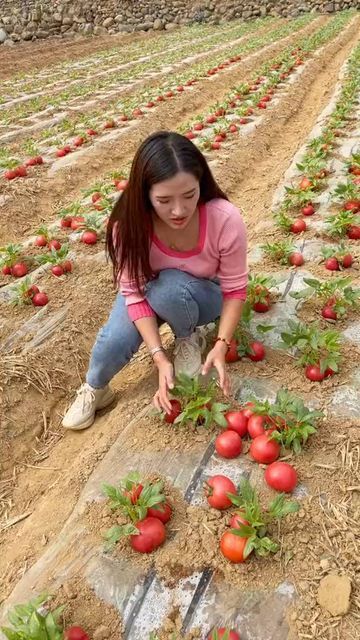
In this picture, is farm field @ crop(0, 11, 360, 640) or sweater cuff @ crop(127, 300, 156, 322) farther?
sweater cuff @ crop(127, 300, 156, 322)

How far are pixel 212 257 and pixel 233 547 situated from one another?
5.17ft

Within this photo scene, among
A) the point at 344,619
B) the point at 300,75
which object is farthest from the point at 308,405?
the point at 300,75

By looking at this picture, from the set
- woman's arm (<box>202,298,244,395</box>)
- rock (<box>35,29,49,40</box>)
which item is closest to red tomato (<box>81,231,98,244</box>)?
woman's arm (<box>202,298,244,395</box>)

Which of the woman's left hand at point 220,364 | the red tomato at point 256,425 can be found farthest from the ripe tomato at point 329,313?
the red tomato at point 256,425

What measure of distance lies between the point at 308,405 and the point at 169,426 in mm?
829

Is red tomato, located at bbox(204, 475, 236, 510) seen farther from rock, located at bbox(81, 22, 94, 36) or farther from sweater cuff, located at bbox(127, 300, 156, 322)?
rock, located at bbox(81, 22, 94, 36)

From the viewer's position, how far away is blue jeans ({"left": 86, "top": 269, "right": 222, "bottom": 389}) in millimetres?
3176

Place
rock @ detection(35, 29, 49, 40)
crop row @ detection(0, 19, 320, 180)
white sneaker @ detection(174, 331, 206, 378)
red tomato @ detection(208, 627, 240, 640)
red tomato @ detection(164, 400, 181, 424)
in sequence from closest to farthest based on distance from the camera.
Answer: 1. red tomato @ detection(208, 627, 240, 640)
2. red tomato @ detection(164, 400, 181, 424)
3. white sneaker @ detection(174, 331, 206, 378)
4. crop row @ detection(0, 19, 320, 180)
5. rock @ detection(35, 29, 49, 40)

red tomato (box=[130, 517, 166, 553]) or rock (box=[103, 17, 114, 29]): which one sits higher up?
rock (box=[103, 17, 114, 29])

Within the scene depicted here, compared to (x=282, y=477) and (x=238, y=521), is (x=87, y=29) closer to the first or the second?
(x=282, y=477)

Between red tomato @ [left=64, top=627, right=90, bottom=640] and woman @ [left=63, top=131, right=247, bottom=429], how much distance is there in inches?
44.3

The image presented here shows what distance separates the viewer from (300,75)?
13375 mm

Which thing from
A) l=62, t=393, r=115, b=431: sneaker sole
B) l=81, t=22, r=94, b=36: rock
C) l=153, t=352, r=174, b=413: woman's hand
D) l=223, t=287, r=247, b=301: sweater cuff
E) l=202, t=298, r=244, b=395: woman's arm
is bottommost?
l=62, t=393, r=115, b=431: sneaker sole

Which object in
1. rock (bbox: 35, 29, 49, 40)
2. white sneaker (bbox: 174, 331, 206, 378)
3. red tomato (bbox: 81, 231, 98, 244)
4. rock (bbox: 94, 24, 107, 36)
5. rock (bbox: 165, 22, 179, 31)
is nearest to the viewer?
white sneaker (bbox: 174, 331, 206, 378)
